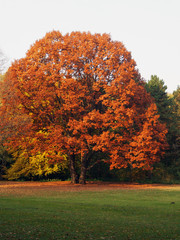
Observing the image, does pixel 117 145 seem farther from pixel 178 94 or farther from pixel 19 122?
pixel 178 94

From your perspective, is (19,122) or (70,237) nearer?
(70,237)

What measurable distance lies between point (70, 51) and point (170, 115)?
74.0ft

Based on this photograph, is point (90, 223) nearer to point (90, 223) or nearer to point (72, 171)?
point (90, 223)

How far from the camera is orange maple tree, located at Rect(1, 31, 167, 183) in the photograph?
109 ft

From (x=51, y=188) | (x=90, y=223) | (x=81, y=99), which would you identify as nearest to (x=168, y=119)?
(x=81, y=99)

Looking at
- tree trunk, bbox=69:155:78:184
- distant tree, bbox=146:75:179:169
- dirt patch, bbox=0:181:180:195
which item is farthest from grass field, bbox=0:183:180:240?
distant tree, bbox=146:75:179:169

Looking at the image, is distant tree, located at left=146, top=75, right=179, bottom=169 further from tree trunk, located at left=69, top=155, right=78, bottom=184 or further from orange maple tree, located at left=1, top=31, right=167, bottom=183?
tree trunk, located at left=69, top=155, right=78, bottom=184

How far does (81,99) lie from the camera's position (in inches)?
1395

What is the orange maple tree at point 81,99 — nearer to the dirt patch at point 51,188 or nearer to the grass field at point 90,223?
the dirt patch at point 51,188

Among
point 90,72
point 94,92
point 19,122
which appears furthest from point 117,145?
point 19,122

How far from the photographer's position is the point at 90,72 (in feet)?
114

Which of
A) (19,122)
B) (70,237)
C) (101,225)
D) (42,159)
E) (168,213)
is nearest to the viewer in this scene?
(70,237)

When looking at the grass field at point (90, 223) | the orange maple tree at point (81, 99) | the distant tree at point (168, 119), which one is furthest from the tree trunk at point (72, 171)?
the grass field at point (90, 223)

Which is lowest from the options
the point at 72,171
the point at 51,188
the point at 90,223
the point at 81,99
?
the point at 90,223
